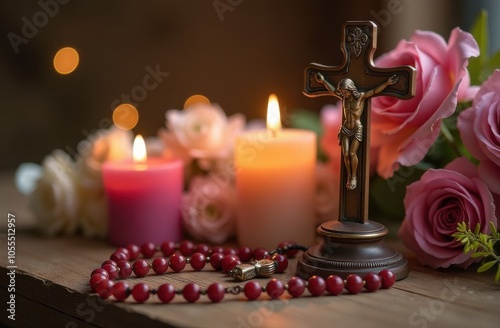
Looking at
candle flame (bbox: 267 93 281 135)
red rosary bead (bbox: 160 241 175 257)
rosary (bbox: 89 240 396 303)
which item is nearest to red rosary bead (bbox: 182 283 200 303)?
rosary (bbox: 89 240 396 303)

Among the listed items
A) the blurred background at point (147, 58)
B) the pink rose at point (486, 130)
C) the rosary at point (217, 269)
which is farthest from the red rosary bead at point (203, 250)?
the blurred background at point (147, 58)

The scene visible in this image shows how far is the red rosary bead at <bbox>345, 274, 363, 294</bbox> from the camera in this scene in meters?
0.75

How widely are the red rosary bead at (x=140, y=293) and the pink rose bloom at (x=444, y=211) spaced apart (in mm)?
339

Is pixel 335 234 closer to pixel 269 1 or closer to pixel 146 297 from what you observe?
pixel 146 297

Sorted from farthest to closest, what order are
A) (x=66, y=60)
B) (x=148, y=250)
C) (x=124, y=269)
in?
(x=66, y=60) < (x=148, y=250) < (x=124, y=269)

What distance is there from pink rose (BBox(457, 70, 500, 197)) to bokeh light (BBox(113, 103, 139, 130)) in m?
1.06

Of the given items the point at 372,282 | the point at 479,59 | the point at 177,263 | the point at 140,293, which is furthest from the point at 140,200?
the point at 479,59

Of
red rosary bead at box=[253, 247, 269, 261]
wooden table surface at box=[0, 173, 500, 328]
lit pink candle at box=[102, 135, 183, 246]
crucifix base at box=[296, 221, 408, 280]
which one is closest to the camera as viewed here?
wooden table surface at box=[0, 173, 500, 328]

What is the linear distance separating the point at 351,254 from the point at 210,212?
1.07 ft

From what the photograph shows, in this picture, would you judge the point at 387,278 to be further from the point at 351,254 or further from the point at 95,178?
the point at 95,178

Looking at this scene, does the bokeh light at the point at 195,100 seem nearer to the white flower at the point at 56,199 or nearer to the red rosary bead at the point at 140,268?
the white flower at the point at 56,199

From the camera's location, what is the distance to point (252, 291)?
2.43ft

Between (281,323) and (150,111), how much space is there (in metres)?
1.16

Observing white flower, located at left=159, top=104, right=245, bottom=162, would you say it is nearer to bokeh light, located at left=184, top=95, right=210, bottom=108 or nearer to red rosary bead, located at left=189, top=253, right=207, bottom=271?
red rosary bead, located at left=189, top=253, right=207, bottom=271
